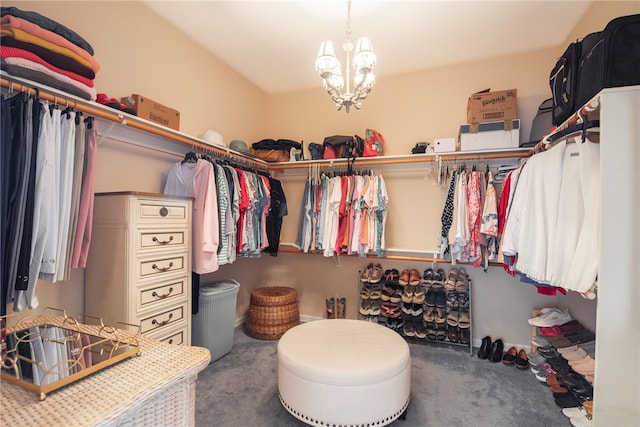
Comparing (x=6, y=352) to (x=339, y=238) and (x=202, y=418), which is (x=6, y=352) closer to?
(x=202, y=418)

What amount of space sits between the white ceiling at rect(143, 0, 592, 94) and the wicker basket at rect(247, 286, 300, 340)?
240 centimetres

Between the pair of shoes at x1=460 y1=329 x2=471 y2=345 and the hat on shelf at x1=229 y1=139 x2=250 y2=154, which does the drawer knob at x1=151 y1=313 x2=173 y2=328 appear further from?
the pair of shoes at x1=460 y1=329 x2=471 y2=345

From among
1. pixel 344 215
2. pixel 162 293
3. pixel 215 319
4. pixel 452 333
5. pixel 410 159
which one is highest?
pixel 410 159

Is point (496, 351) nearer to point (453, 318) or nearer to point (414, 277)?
point (453, 318)

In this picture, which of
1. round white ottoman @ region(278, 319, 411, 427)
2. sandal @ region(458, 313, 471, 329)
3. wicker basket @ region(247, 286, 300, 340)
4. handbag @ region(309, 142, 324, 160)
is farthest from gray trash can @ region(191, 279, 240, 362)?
sandal @ region(458, 313, 471, 329)

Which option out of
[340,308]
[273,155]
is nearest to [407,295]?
[340,308]

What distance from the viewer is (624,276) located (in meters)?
1.17

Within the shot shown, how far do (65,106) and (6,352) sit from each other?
1327 millimetres

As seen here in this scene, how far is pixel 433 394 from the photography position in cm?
205

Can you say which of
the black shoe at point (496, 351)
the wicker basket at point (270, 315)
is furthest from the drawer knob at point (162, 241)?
the black shoe at point (496, 351)

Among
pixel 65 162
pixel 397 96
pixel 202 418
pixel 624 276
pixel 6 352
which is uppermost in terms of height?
pixel 397 96

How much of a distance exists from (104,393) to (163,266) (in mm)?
1363

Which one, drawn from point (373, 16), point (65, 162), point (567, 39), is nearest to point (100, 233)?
point (65, 162)

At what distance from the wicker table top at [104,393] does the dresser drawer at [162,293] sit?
110 cm
